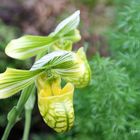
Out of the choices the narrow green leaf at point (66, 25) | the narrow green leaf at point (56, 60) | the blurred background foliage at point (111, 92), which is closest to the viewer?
the narrow green leaf at point (56, 60)

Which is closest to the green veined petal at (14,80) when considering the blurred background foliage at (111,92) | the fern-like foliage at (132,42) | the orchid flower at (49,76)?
the orchid flower at (49,76)

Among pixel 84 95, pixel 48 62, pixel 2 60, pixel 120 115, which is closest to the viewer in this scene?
pixel 48 62

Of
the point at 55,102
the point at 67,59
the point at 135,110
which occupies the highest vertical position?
the point at 67,59

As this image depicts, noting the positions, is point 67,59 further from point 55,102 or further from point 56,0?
point 56,0

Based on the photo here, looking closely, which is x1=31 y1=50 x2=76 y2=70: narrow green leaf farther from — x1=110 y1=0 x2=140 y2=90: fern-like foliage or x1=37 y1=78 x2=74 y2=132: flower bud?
x1=110 y1=0 x2=140 y2=90: fern-like foliage

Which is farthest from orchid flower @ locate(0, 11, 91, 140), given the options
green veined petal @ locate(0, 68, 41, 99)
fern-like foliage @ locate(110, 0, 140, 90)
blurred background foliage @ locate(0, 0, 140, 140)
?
fern-like foliage @ locate(110, 0, 140, 90)

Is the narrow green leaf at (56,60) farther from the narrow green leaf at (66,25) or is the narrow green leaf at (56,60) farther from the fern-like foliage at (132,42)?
the fern-like foliage at (132,42)

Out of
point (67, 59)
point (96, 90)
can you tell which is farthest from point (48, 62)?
point (96, 90)
